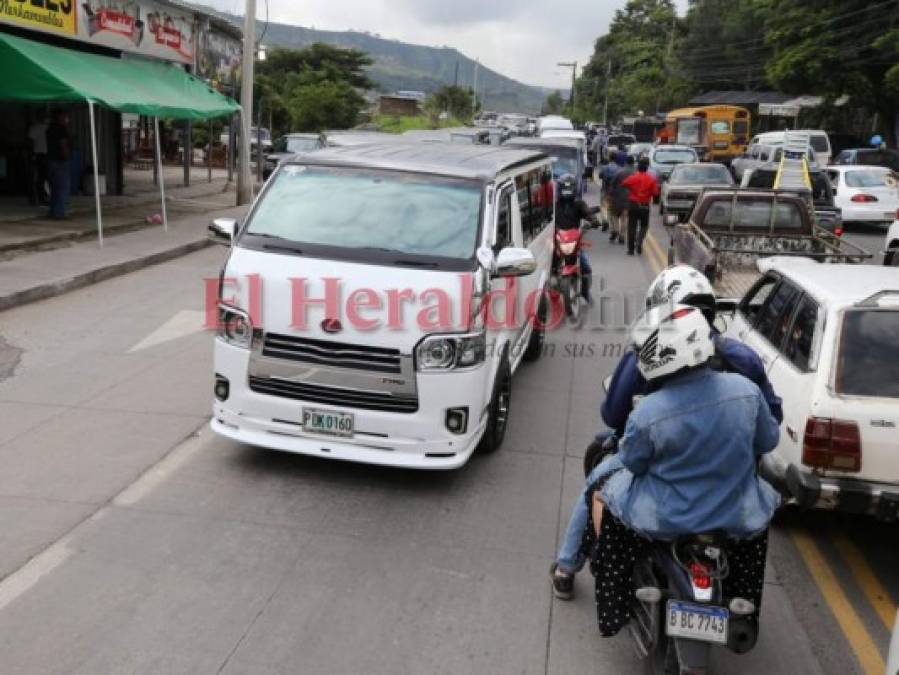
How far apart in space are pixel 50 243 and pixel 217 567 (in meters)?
11.3

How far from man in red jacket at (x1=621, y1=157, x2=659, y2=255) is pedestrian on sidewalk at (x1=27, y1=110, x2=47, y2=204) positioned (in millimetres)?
11003

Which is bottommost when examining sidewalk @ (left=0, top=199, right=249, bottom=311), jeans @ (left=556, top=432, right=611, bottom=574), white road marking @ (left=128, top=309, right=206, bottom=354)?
white road marking @ (left=128, top=309, right=206, bottom=354)

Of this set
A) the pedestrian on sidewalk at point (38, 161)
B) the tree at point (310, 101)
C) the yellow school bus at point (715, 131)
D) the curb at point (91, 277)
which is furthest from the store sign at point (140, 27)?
the yellow school bus at point (715, 131)

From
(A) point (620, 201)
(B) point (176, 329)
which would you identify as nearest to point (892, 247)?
(A) point (620, 201)

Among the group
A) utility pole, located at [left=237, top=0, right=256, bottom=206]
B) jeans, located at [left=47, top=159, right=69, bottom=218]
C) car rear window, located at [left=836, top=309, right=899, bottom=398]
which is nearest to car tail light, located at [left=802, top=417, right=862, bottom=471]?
car rear window, located at [left=836, top=309, right=899, bottom=398]

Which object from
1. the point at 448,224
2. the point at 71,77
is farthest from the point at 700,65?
the point at 448,224

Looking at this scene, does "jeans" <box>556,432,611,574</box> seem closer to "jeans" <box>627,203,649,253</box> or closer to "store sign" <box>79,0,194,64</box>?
"jeans" <box>627,203,649,253</box>

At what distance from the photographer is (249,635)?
4281mm

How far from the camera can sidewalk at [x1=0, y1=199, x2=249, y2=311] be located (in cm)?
1138

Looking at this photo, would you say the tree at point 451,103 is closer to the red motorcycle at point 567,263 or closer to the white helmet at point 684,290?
the red motorcycle at point 567,263

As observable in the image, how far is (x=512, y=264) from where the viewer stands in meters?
6.38

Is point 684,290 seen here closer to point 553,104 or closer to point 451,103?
point 451,103

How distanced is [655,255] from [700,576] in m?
14.4

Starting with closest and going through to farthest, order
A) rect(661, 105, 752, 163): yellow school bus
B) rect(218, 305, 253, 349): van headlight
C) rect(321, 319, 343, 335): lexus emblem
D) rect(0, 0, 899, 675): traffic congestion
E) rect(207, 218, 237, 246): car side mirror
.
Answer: rect(0, 0, 899, 675): traffic congestion < rect(321, 319, 343, 335): lexus emblem < rect(218, 305, 253, 349): van headlight < rect(207, 218, 237, 246): car side mirror < rect(661, 105, 752, 163): yellow school bus
